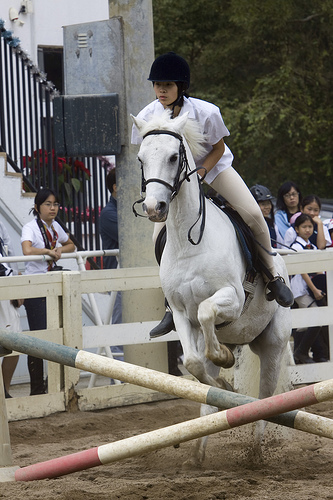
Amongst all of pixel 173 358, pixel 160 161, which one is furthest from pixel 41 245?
pixel 160 161

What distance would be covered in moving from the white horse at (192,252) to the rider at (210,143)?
191 millimetres

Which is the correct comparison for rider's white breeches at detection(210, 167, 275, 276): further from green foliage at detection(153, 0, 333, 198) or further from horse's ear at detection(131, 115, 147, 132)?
green foliage at detection(153, 0, 333, 198)

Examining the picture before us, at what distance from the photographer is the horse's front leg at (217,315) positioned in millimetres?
5004

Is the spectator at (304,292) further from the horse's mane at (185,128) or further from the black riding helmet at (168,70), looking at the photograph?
the black riding helmet at (168,70)

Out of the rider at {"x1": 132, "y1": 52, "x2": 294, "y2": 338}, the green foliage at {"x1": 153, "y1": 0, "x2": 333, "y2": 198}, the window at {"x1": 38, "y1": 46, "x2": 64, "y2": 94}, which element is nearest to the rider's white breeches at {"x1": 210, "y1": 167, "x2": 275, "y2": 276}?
the rider at {"x1": 132, "y1": 52, "x2": 294, "y2": 338}

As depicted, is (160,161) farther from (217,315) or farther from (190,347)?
(190,347)

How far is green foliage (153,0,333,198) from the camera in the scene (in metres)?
18.0

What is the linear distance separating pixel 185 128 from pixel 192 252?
2.67ft

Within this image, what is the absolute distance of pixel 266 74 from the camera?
1945cm

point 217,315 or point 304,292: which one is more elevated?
point 217,315

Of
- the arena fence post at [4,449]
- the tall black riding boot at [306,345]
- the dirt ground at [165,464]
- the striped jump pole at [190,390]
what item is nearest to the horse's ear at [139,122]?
the striped jump pole at [190,390]

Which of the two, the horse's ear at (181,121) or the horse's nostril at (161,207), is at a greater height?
the horse's ear at (181,121)

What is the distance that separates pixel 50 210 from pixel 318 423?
4.68 m

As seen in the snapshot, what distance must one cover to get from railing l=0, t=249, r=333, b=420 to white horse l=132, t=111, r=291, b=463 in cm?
213
